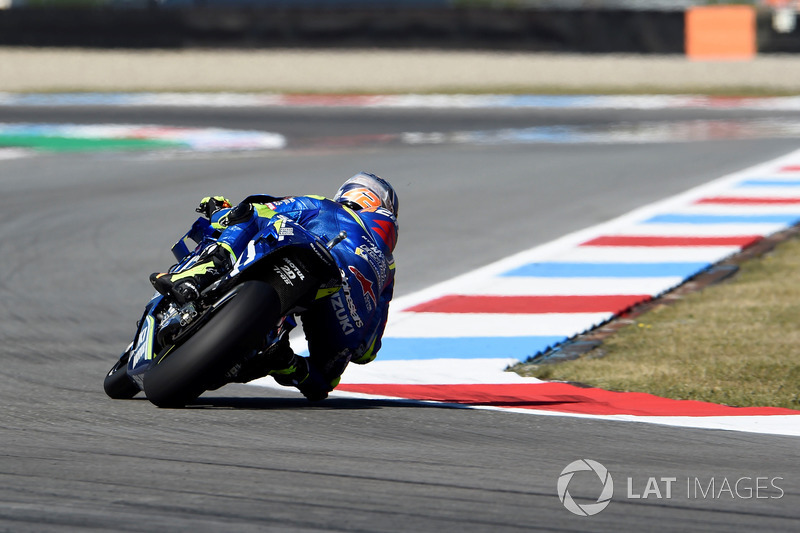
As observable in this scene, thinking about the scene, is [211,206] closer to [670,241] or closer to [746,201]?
[670,241]

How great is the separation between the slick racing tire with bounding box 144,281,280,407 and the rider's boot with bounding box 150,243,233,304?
6.0 inches

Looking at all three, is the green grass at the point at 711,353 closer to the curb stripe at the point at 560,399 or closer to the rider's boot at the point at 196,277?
the curb stripe at the point at 560,399

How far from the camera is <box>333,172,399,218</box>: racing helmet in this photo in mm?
5660

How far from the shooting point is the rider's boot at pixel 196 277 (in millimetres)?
4840

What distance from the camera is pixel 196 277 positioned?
489 centimetres

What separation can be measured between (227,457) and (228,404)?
3.85 feet

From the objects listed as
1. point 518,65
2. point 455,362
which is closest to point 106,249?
point 455,362

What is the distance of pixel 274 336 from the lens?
5129 mm

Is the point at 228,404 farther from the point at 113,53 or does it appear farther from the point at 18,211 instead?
the point at 113,53

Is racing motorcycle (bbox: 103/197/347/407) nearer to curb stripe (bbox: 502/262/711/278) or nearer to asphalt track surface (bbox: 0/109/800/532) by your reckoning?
asphalt track surface (bbox: 0/109/800/532)

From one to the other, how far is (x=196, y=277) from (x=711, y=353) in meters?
2.99

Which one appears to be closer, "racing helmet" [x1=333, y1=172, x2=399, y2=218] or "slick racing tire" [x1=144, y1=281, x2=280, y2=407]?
"slick racing tire" [x1=144, y1=281, x2=280, y2=407]

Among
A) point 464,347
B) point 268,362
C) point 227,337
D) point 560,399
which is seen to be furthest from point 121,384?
point 464,347

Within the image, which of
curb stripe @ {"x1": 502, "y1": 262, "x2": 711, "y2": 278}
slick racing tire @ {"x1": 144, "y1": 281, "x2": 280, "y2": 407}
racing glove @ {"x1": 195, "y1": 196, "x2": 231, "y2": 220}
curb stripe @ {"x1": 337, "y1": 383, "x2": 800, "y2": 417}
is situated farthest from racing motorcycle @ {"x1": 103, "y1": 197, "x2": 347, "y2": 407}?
curb stripe @ {"x1": 502, "y1": 262, "x2": 711, "y2": 278}
